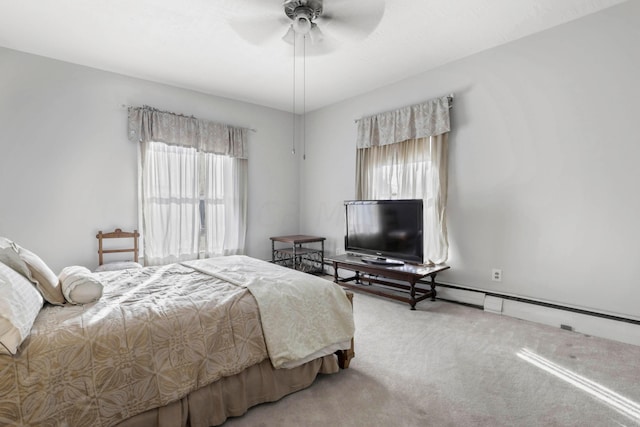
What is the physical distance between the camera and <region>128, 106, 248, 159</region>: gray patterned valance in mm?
3798

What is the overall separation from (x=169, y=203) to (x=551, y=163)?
4.37 meters

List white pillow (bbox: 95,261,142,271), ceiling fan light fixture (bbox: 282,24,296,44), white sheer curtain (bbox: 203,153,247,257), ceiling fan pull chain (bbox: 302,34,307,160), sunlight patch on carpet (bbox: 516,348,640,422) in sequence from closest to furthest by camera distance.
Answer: sunlight patch on carpet (bbox: 516,348,640,422) → ceiling fan light fixture (bbox: 282,24,296,44) → ceiling fan pull chain (bbox: 302,34,307,160) → white pillow (bbox: 95,261,142,271) → white sheer curtain (bbox: 203,153,247,257)

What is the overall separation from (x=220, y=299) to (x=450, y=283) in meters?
2.85

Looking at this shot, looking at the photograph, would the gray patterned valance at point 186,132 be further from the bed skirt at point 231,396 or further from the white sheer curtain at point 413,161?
the bed skirt at point 231,396

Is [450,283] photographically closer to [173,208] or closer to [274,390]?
[274,390]

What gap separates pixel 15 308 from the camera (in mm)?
1246

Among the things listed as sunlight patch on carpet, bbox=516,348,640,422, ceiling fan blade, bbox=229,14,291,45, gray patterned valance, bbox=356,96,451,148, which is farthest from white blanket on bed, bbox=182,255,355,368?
gray patterned valance, bbox=356,96,451,148

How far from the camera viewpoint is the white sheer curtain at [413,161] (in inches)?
142

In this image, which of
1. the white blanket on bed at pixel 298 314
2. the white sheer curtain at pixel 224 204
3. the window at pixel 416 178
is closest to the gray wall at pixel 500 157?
the window at pixel 416 178

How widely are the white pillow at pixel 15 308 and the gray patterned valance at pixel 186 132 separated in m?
2.75

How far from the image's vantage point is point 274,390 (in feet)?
5.76

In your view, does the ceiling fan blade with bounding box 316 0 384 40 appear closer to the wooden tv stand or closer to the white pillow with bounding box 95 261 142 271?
the wooden tv stand

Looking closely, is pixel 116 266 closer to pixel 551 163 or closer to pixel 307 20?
pixel 307 20

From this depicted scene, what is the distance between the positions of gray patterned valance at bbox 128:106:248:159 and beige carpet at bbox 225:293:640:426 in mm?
3256
